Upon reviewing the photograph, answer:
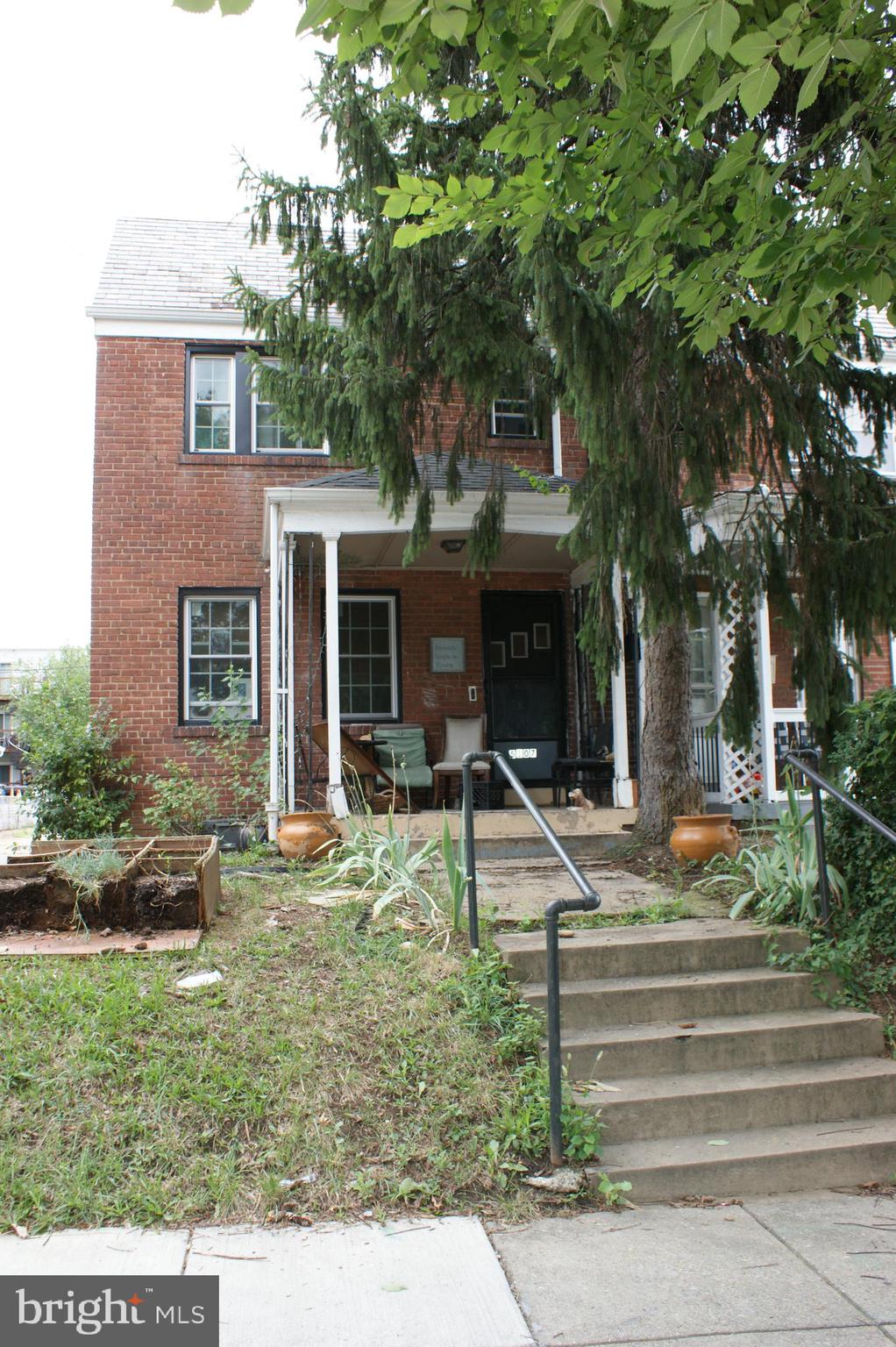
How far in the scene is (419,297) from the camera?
299 inches

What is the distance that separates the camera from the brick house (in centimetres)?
1143

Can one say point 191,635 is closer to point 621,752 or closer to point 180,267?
point 180,267

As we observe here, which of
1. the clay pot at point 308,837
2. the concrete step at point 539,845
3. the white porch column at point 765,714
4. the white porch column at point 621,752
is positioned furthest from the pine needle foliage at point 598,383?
the white porch column at point 765,714

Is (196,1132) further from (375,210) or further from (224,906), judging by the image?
(375,210)

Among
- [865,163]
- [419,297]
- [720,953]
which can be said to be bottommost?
[720,953]

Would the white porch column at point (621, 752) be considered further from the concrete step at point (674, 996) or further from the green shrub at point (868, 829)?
the concrete step at point (674, 996)

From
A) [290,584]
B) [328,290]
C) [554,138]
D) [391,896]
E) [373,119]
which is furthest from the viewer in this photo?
[290,584]

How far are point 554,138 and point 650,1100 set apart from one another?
4.01 m

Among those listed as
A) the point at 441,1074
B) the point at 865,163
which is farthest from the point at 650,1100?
the point at 865,163

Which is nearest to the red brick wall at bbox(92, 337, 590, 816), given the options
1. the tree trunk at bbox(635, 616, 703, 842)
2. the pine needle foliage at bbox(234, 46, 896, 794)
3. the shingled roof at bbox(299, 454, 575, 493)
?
the shingled roof at bbox(299, 454, 575, 493)

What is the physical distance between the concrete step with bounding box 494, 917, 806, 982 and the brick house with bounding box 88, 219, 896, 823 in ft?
18.3

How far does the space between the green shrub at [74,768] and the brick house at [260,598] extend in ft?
1.01

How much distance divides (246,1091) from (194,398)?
9.61 m

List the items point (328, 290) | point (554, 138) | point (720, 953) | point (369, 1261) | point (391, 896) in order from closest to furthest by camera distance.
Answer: point (369, 1261) → point (554, 138) → point (720, 953) → point (391, 896) → point (328, 290)
